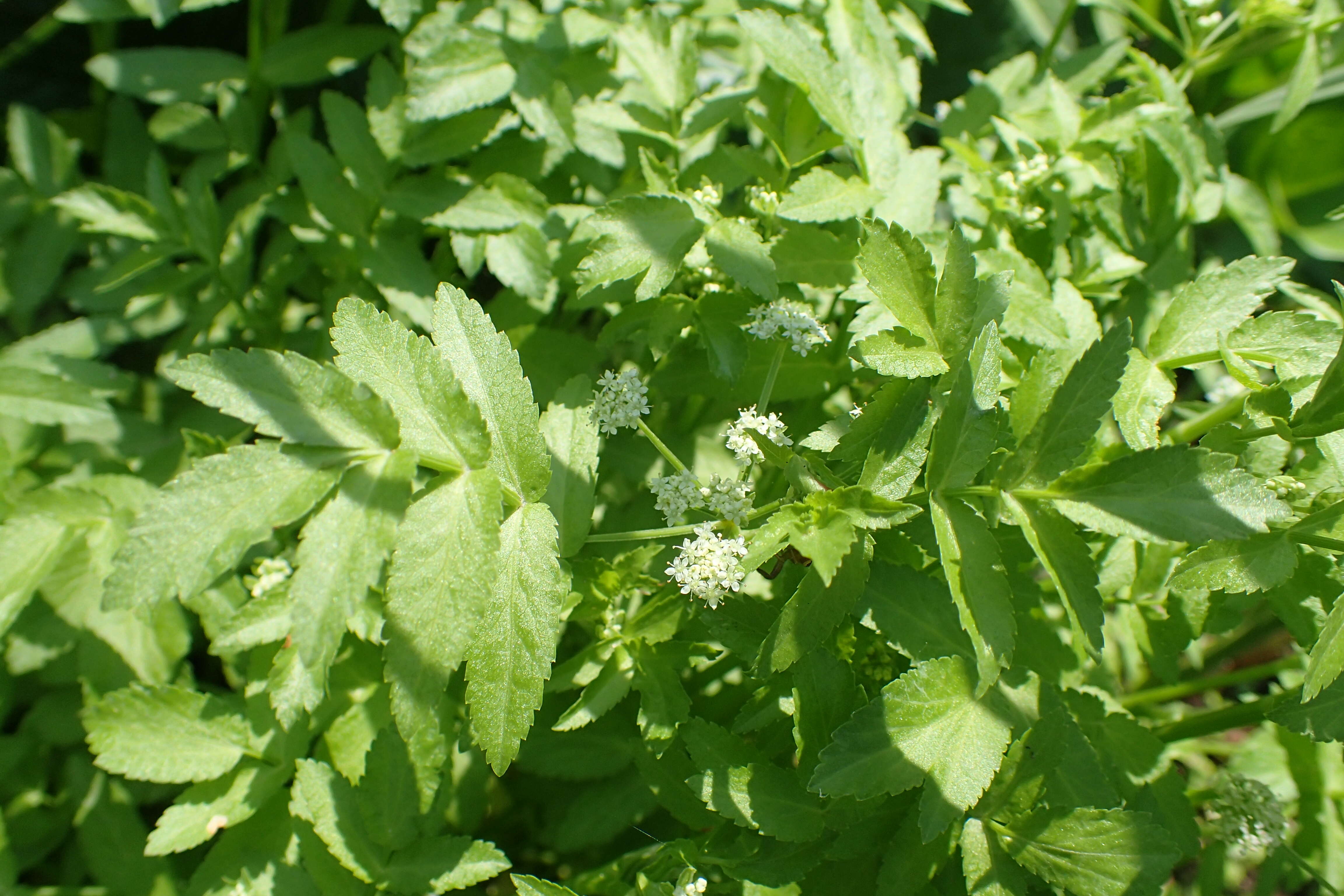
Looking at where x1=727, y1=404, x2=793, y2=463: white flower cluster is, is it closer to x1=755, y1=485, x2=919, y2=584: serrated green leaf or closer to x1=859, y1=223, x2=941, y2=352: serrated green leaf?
x1=755, y1=485, x2=919, y2=584: serrated green leaf

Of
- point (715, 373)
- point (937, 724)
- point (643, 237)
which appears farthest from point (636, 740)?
point (643, 237)

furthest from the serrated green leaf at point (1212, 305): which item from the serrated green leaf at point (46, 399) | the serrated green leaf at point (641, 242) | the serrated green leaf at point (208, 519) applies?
the serrated green leaf at point (46, 399)

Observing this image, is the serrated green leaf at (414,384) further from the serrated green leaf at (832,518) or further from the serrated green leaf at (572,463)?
the serrated green leaf at (832,518)

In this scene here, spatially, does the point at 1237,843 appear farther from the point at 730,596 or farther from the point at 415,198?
the point at 415,198

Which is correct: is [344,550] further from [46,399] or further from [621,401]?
[46,399]

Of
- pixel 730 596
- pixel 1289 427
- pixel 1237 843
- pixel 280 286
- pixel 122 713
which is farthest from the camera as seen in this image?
pixel 280 286

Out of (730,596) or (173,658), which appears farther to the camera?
(173,658)

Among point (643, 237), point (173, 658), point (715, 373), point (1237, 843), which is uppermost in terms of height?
point (643, 237)

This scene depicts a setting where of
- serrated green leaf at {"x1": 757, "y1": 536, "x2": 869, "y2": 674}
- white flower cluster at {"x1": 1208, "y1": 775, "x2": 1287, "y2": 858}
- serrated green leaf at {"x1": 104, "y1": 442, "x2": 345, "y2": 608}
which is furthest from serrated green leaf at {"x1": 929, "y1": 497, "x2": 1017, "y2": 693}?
white flower cluster at {"x1": 1208, "y1": 775, "x2": 1287, "y2": 858}
